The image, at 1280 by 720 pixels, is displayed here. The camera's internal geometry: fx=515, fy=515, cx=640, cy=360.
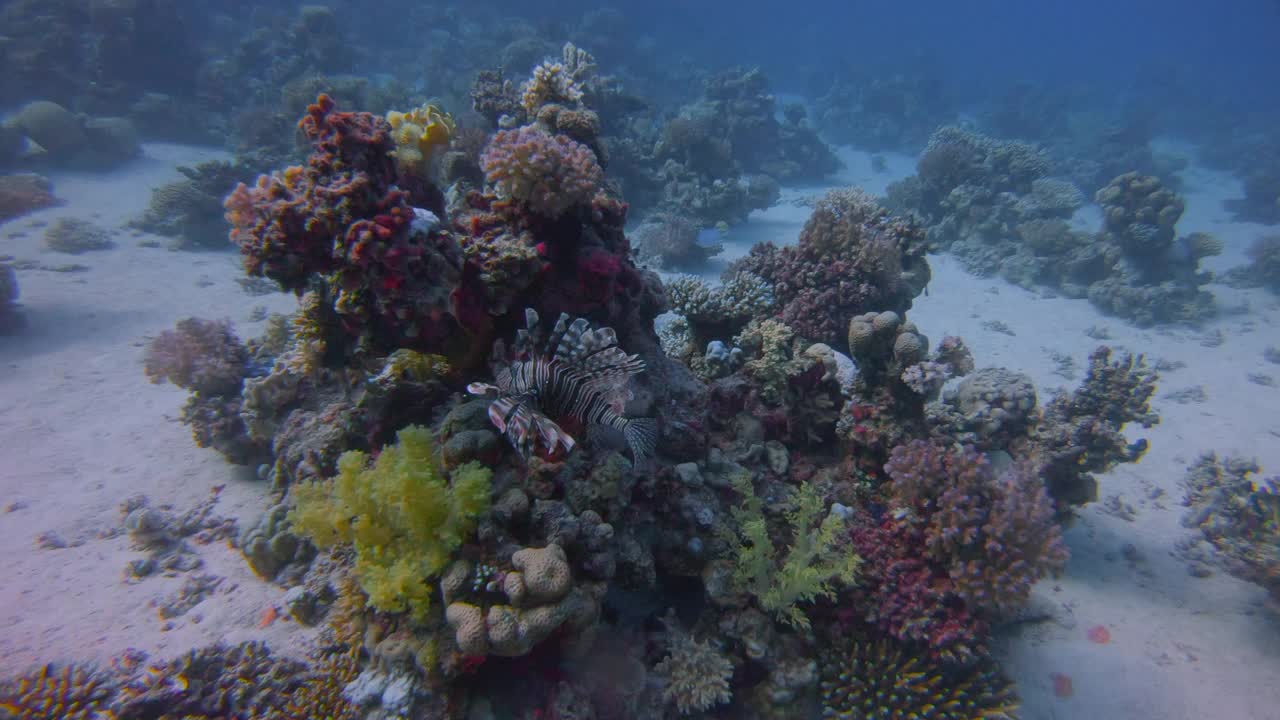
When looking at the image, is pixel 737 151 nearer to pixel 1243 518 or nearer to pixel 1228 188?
pixel 1243 518

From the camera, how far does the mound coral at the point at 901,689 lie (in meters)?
3.71

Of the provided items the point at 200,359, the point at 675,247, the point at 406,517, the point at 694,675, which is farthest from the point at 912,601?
the point at 675,247

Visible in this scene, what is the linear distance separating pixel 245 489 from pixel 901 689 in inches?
258

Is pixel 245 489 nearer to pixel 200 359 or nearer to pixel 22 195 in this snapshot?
pixel 200 359

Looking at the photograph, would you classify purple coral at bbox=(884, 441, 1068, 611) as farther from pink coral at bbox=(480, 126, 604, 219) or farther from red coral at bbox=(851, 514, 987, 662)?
pink coral at bbox=(480, 126, 604, 219)

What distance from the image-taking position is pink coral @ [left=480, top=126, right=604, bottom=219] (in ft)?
12.2

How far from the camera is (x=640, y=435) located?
3354 millimetres

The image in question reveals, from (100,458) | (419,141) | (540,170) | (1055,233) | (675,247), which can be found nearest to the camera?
(540,170)

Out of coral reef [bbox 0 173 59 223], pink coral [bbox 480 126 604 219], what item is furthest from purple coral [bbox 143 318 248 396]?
coral reef [bbox 0 173 59 223]

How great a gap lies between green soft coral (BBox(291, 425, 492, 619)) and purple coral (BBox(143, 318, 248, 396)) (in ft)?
14.0

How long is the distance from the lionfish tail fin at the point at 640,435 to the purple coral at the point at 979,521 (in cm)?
234

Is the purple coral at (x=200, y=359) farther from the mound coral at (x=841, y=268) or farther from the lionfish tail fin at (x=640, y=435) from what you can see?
the mound coral at (x=841, y=268)

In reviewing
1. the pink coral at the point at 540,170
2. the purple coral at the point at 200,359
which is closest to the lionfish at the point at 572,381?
the pink coral at the point at 540,170

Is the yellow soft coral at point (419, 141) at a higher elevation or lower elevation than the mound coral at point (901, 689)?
higher
